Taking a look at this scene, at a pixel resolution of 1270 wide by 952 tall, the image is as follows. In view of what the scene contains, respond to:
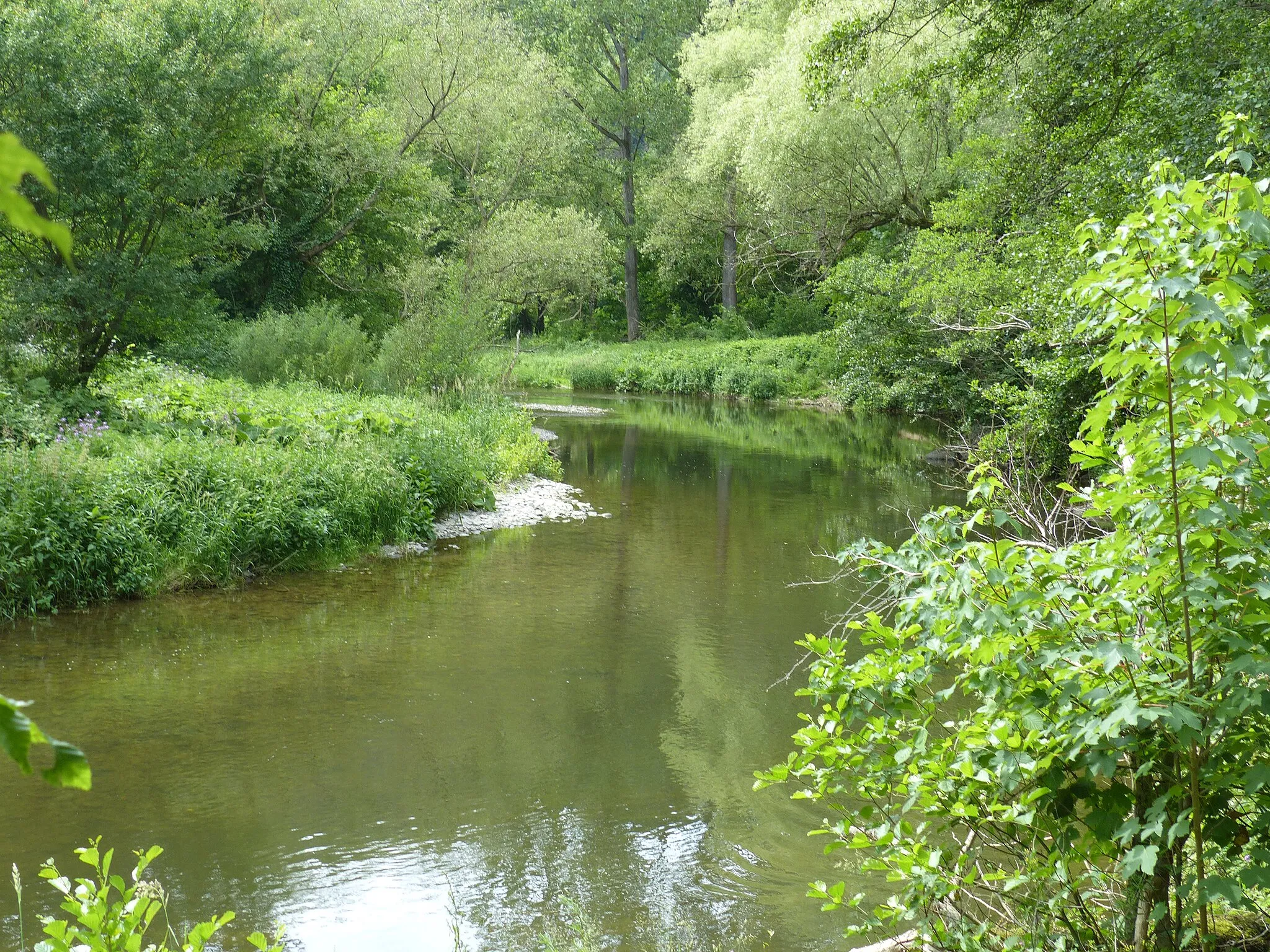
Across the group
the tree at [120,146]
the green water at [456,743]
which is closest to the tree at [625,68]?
the tree at [120,146]

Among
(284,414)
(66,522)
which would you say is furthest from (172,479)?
(284,414)

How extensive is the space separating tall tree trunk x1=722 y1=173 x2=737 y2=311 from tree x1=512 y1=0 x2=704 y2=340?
4.16m

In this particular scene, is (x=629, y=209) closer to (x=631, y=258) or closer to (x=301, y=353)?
(x=631, y=258)

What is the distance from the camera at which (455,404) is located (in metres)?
17.3

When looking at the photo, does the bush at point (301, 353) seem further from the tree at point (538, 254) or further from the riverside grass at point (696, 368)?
the riverside grass at point (696, 368)

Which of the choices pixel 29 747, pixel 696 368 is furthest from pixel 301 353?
pixel 696 368

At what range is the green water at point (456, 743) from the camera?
466 cm

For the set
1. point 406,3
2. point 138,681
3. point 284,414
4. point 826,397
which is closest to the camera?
point 138,681

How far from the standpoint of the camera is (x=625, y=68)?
41.8m

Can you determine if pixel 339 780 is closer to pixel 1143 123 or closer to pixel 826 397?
pixel 1143 123

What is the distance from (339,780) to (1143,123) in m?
8.97

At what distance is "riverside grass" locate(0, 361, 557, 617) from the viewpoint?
846cm

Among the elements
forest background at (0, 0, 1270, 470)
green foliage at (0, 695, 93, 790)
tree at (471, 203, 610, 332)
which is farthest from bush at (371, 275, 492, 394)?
green foliage at (0, 695, 93, 790)

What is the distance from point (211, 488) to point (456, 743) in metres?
4.62
